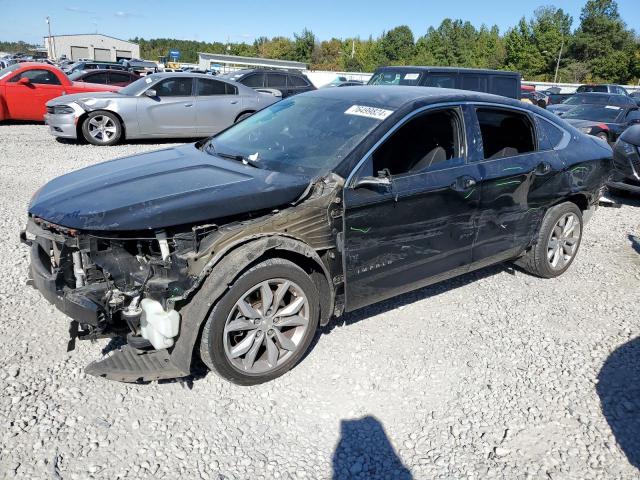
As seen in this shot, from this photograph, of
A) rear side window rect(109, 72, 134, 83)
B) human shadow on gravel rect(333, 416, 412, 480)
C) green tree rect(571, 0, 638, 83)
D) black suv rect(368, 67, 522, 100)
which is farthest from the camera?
green tree rect(571, 0, 638, 83)

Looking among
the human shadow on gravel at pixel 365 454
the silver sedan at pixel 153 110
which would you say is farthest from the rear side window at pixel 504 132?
the silver sedan at pixel 153 110

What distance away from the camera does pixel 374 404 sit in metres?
3.12

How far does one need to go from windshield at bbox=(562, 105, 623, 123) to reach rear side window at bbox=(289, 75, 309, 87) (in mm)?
7747

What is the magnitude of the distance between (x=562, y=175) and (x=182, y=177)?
3.35 meters

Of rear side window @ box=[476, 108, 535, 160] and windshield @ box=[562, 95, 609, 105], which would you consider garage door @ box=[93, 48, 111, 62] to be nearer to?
windshield @ box=[562, 95, 609, 105]

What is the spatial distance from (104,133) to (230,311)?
29.7 feet

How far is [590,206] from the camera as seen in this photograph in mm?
5203

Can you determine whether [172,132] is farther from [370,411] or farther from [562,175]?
[370,411]

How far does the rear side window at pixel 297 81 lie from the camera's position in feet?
53.2

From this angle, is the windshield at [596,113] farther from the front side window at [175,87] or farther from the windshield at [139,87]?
the windshield at [139,87]

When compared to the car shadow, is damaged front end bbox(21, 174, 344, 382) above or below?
above

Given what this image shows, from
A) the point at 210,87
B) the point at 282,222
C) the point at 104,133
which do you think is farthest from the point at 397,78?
the point at 282,222

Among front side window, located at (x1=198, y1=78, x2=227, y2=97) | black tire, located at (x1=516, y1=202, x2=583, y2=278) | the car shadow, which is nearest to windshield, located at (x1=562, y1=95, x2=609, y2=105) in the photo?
the car shadow

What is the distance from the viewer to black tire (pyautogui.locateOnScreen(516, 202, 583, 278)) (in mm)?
4727
